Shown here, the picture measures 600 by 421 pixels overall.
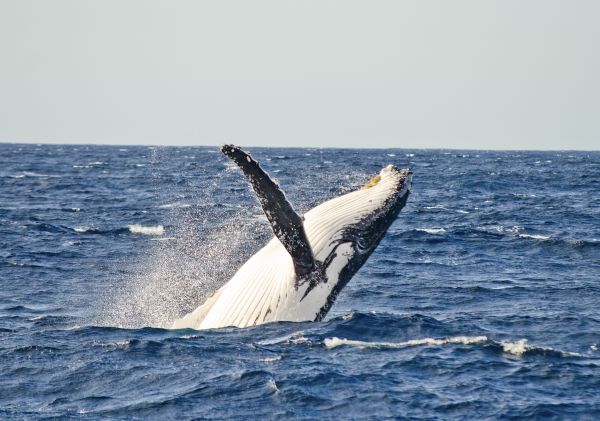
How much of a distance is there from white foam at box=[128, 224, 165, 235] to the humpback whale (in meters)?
16.4

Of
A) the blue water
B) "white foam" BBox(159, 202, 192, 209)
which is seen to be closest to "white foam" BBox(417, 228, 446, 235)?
the blue water

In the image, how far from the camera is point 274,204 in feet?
A: 32.4

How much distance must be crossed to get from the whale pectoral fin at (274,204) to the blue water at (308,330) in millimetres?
1379

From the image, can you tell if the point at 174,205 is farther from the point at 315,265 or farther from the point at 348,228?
the point at 315,265

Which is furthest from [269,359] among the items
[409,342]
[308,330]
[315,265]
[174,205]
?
[174,205]

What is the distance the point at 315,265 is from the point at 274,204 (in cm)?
110

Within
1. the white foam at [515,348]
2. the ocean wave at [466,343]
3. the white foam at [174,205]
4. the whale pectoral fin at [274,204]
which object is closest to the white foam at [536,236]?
the ocean wave at [466,343]

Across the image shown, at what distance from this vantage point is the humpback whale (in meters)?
10.7

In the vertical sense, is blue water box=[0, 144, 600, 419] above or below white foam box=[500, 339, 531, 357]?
below

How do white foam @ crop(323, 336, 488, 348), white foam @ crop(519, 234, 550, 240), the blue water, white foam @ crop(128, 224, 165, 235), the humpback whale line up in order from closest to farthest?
the blue water
the humpback whale
white foam @ crop(323, 336, 488, 348)
white foam @ crop(519, 234, 550, 240)
white foam @ crop(128, 224, 165, 235)

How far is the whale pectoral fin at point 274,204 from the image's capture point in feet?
31.6

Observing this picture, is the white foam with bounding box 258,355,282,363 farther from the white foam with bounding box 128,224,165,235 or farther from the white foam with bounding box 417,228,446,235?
the white foam with bounding box 128,224,165,235

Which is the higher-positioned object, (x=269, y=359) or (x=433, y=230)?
(x=269, y=359)

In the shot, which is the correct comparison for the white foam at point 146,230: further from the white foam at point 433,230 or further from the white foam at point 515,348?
the white foam at point 515,348
